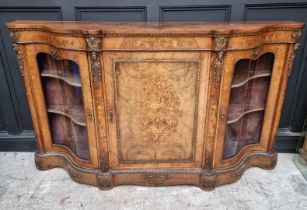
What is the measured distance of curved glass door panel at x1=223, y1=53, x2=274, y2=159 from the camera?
204 cm

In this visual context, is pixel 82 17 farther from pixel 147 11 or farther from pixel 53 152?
pixel 53 152

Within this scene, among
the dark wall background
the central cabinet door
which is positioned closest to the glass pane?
the central cabinet door

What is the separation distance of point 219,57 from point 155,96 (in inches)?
20.8

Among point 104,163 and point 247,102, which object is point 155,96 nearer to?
point 104,163

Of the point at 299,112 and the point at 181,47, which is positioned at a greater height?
the point at 181,47

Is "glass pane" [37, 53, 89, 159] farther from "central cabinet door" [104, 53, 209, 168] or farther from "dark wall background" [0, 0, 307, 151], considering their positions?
"dark wall background" [0, 0, 307, 151]

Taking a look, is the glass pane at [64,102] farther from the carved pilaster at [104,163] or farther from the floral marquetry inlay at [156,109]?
Result: the floral marquetry inlay at [156,109]

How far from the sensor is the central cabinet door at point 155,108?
181 cm

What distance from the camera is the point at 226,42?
5.61ft

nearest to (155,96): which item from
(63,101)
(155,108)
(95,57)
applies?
(155,108)

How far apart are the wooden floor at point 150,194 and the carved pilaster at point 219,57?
3.16ft

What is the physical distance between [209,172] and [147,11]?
4.74 ft

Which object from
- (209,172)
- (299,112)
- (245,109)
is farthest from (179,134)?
(299,112)

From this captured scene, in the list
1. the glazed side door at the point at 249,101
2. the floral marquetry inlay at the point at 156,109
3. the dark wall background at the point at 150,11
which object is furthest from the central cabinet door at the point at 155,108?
the dark wall background at the point at 150,11
